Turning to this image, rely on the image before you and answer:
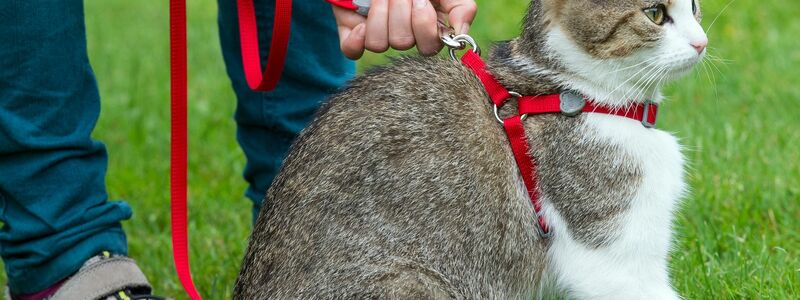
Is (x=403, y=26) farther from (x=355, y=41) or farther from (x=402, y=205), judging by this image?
(x=402, y=205)

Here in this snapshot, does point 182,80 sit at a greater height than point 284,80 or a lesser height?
greater

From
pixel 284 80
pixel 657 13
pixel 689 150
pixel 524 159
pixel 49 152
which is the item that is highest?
pixel 657 13

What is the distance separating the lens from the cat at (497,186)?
9.08ft

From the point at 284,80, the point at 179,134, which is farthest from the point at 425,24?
the point at 284,80

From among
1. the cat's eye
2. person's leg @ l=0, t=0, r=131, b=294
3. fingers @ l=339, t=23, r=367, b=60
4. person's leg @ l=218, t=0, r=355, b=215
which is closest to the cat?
the cat's eye

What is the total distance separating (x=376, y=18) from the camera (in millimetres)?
2832

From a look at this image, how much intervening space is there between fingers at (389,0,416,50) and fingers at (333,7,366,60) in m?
0.10

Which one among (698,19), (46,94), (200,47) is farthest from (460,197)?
(200,47)

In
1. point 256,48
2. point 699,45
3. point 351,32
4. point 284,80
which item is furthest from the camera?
point 284,80

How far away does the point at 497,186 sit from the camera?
9.33 feet

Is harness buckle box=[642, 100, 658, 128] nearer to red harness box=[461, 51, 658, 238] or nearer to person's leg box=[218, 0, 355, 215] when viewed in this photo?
red harness box=[461, 51, 658, 238]

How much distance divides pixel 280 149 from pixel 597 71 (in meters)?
1.38

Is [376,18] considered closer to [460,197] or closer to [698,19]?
[460,197]

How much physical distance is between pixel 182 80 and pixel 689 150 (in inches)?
65.4
